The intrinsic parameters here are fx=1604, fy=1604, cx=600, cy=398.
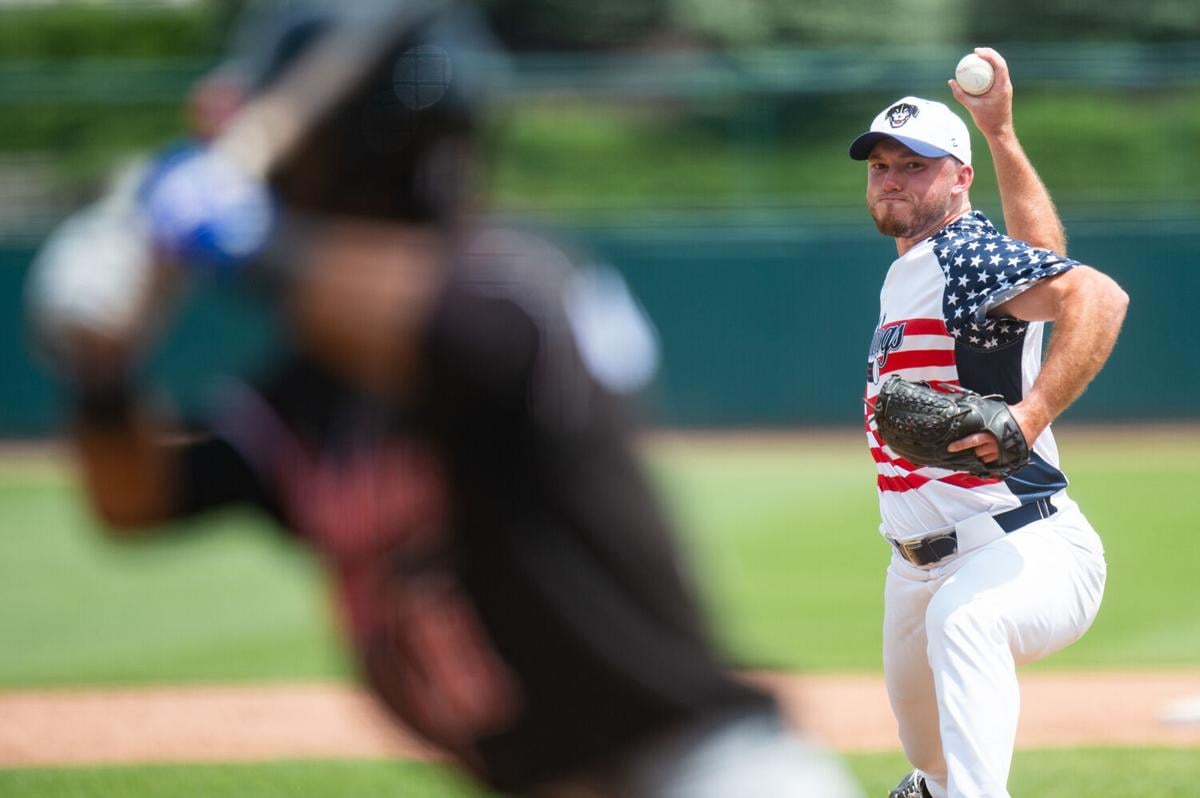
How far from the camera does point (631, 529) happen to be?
7.02ft

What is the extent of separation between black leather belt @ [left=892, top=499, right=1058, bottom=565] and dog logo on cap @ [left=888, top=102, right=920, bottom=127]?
1168mm

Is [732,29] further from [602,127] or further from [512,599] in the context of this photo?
[512,599]

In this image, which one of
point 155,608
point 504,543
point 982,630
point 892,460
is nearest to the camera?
point 504,543

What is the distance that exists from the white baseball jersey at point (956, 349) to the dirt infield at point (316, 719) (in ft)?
6.54

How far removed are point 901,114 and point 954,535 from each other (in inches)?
49.4

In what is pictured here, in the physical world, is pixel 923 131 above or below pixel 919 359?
above

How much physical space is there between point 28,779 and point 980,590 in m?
4.13

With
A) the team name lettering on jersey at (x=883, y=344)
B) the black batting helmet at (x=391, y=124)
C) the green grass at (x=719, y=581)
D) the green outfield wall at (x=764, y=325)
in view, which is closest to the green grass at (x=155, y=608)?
the green grass at (x=719, y=581)

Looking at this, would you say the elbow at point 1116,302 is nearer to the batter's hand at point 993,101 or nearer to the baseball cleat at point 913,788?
the batter's hand at point 993,101

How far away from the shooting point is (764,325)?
693 inches

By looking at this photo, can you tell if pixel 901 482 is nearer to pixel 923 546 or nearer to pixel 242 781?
pixel 923 546

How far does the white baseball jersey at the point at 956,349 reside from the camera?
424cm

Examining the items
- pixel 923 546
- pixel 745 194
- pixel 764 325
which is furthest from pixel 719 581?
pixel 745 194

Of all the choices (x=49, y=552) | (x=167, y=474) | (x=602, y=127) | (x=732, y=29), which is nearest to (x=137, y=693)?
(x=49, y=552)
